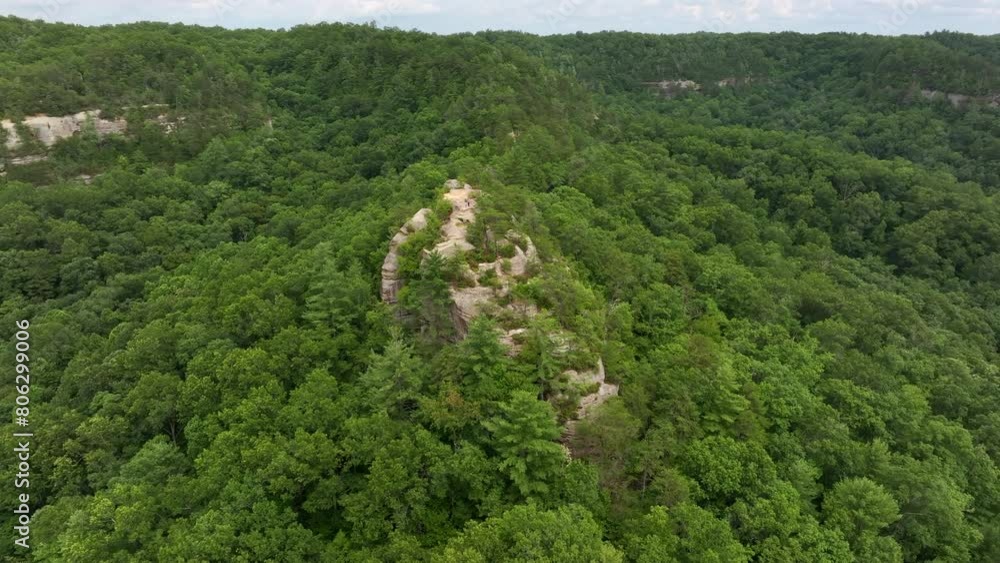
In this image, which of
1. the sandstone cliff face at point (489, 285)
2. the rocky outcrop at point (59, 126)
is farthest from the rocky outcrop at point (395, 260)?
the rocky outcrop at point (59, 126)

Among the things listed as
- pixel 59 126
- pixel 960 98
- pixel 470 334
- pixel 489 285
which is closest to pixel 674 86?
pixel 960 98

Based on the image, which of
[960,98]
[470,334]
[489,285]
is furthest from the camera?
[960,98]

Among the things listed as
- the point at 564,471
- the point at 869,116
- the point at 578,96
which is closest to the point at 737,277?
the point at 564,471

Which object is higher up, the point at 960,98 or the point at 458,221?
the point at 960,98

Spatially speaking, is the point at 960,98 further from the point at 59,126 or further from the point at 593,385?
the point at 59,126

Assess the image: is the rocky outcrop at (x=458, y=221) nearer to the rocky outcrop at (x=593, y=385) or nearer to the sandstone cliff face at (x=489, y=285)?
the sandstone cliff face at (x=489, y=285)

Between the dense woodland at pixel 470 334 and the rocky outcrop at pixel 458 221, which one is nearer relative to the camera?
the dense woodland at pixel 470 334
